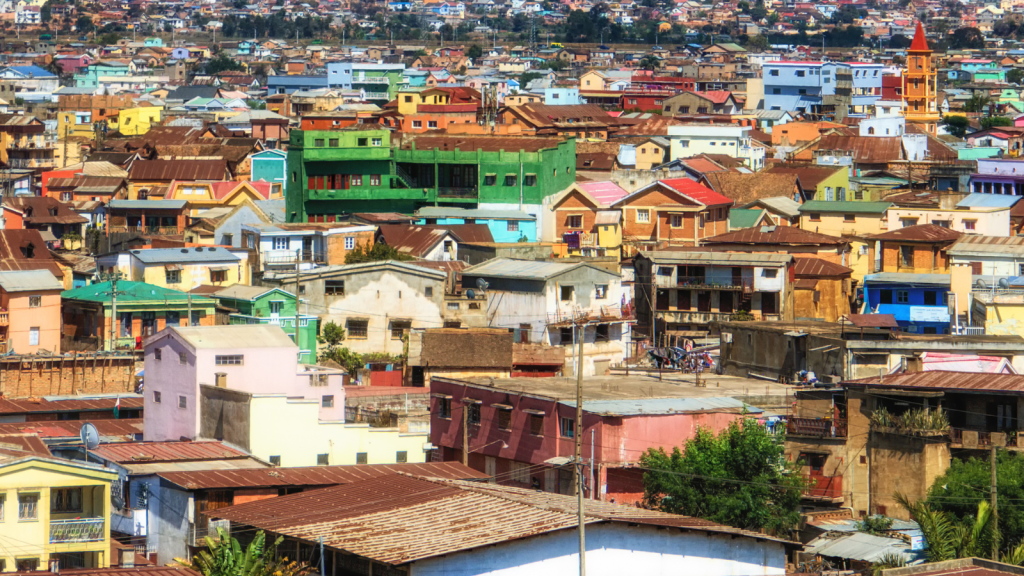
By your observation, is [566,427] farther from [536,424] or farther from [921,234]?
[921,234]

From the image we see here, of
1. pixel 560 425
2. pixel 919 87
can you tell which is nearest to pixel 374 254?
pixel 560 425

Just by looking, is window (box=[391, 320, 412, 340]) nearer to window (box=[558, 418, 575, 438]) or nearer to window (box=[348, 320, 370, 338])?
window (box=[348, 320, 370, 338])

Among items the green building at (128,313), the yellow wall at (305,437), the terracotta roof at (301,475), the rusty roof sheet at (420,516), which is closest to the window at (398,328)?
the green building at (128,313)

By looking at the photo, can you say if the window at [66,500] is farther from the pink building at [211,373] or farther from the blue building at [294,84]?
the blue building at [294,84]

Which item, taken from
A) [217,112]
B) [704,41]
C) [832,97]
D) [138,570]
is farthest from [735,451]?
[704,41]

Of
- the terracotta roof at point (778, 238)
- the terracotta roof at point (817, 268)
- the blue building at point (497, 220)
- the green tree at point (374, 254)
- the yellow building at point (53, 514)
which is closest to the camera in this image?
the yellow building at point (53, 514)

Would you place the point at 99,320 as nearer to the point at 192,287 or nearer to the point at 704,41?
the point at 192,287
